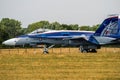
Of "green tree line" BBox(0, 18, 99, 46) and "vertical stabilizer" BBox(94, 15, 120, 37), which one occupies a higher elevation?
"green tree line" BBox(0, 18, 99, 46)

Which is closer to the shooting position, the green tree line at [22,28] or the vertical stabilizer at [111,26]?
the vertical stabilizer at [111,26]

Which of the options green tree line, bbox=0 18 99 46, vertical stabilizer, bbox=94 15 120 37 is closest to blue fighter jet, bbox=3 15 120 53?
vertical stabilizer, bbox=94 15 120 37

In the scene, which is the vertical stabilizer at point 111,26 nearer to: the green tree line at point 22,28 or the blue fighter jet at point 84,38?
the blue fighter jet at point 84,38

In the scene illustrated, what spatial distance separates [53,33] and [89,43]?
4553 millimetres

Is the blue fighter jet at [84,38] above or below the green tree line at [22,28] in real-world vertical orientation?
below

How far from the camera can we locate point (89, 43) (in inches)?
1815

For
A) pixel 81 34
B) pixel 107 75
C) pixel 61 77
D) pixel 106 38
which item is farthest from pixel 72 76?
pixel 81 34

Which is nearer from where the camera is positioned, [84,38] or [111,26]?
[111,26]

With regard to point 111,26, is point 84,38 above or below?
below

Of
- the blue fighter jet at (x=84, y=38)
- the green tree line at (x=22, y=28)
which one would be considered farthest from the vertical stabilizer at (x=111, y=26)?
the green tree line at (x=22, y=28)

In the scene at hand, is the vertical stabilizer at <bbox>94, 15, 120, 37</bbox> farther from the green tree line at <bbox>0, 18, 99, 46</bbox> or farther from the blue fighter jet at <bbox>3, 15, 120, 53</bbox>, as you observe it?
the green tree line at <bbox>0, 18, 99, 46</bbox>

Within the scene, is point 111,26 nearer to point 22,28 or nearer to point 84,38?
point 84,38

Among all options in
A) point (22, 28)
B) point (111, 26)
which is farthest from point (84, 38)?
point (22, 28)

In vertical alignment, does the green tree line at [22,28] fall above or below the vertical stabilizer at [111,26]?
above
